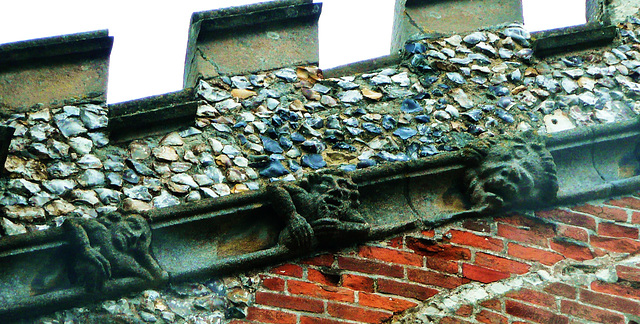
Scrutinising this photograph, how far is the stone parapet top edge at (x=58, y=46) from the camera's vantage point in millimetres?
5984

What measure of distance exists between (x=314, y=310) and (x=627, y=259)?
60.0 inches

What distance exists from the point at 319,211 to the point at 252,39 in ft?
3.91

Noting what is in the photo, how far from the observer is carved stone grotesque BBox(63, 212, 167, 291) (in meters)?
5.21

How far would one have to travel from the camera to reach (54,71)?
239 inches

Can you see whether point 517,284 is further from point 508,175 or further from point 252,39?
point 252,39

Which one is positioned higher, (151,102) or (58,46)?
(58,46)

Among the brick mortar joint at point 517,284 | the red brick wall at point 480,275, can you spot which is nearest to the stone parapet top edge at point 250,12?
the red brick wall at point 480,275

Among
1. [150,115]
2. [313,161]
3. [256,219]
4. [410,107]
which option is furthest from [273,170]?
[410,107]

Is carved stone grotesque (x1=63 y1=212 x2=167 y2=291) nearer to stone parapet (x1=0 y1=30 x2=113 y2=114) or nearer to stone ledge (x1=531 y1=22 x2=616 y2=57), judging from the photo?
stone parapet (x1=0 y1=30 x2=113 y2=114)

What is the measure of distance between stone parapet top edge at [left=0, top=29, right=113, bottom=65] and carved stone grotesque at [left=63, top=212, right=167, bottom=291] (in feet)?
3.51

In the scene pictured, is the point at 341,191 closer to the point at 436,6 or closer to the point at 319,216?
the point at 319,216

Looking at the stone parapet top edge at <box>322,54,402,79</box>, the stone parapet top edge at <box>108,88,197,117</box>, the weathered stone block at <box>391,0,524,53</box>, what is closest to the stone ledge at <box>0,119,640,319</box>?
the stone parapet top edge at <box>108,88,197,117</box>

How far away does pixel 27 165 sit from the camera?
5.69m

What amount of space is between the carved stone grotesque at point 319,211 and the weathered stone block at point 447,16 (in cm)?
122
